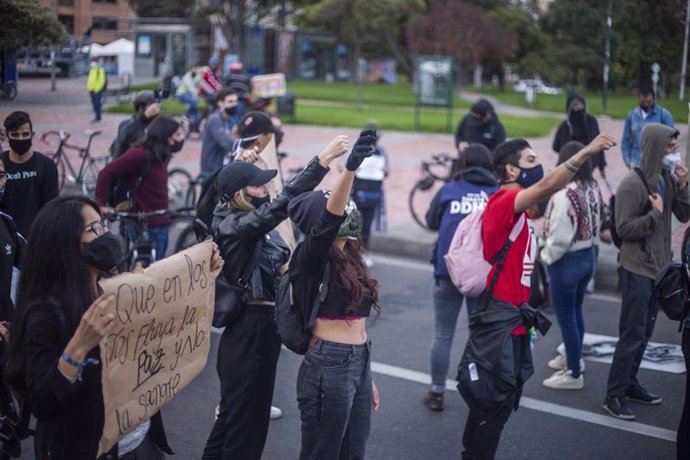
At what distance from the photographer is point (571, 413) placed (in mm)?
5805

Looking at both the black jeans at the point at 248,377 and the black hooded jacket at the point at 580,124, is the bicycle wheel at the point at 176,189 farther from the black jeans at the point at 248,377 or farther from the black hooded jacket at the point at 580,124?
the black jeans at the point at 248,377

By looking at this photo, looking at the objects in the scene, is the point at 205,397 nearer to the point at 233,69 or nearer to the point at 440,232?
the point at 440,232

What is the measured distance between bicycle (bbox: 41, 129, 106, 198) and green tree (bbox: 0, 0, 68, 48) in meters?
1.34

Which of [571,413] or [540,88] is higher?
[540,88]

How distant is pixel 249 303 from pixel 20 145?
2.54 meters

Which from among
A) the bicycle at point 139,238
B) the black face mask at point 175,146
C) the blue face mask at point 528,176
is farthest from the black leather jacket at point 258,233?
the bicycle at point 139,238

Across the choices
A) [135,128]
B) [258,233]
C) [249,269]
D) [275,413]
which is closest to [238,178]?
[258,233]

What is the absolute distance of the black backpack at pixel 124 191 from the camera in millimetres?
7492

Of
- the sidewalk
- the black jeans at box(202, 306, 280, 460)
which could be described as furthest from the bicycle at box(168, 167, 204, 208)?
the black jeans at box(202, 306, 280, 460)

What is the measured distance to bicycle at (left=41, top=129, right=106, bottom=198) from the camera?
8688mm

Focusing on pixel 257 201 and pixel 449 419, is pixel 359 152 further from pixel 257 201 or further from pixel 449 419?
pixel 449 419

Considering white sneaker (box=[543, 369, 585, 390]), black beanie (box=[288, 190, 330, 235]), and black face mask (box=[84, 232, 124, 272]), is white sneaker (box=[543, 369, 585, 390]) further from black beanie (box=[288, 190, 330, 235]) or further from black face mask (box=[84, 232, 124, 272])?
black face mask (box=[84, 232, 124, 272])

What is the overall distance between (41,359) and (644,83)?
8.97 metres

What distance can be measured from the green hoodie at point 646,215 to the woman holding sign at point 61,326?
3537 millimetres
